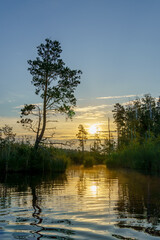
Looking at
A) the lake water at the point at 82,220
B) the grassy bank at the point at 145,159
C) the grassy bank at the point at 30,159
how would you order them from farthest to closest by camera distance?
the grassy bank at the point at 145,159 → the grassy bank at the point at 30,159 → the lake water at the point at 82,220

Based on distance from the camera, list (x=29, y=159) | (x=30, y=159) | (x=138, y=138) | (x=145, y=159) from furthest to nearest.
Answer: (x=138, y=138) < (x=145, y=159) < (x=30, y=159) < (x=29, y=159)

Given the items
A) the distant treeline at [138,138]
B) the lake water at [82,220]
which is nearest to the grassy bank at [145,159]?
the distant treeline at [138,138]

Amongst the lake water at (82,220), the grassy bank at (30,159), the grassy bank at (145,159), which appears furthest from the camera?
the grassy bank at (145,159)

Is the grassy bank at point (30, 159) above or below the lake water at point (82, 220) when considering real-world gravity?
above

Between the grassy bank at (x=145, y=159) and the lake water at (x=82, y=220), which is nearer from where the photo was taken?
the lake water at (x=82, y=220)

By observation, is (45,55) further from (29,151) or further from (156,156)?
(156,156)

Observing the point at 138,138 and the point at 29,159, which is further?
the point at 138,138

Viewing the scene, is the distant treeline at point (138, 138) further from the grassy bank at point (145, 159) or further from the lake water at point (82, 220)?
the lake water at point (82, 220)

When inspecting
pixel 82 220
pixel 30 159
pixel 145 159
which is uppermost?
pixel 30 159

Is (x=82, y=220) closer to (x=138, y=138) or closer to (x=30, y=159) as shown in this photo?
(x=30, y=159)

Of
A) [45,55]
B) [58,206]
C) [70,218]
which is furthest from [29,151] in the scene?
[70,218]

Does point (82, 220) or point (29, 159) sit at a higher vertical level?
point (29, 159)

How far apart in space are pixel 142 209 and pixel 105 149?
42742mm

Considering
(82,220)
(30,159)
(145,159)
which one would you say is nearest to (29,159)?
(30,159)
